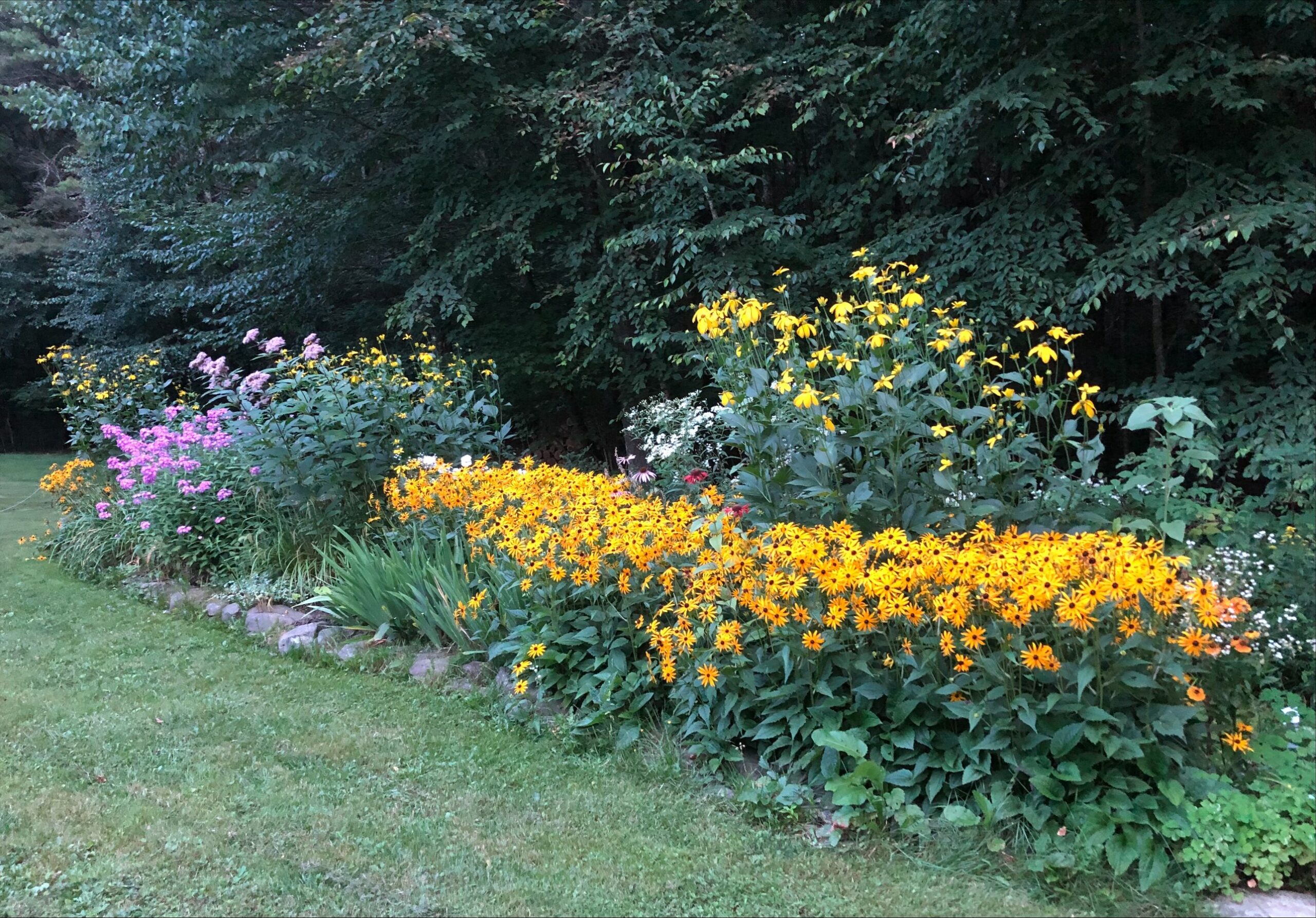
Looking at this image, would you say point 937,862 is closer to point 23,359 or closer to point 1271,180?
point 1271,180

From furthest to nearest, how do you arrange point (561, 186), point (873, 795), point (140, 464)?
point (561, 186) → point (140, 464) → point (873, 795)

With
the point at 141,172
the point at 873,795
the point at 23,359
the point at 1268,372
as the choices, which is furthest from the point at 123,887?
the point at 23,359

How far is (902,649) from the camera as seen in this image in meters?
2.69

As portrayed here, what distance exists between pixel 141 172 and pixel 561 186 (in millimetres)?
4690

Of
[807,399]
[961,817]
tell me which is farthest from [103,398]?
[961,817]

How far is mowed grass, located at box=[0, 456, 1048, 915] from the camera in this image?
2295 mm

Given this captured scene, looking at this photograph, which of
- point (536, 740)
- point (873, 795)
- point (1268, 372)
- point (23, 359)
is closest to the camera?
point (873, 795)

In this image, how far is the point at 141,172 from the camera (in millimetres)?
9078

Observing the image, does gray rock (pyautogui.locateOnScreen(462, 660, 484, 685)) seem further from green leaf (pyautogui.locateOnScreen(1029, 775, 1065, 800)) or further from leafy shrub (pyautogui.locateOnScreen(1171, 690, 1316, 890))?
leafy shrub (pyautogui.locateOnScreen(1171, 690, 1316, 890))

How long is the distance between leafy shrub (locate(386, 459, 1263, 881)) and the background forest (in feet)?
6.49

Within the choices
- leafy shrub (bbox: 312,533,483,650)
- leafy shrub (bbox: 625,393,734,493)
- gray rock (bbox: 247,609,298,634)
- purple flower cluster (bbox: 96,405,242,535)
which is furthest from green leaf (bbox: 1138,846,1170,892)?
purple flower cluster (bbox: 96,405,242,535)

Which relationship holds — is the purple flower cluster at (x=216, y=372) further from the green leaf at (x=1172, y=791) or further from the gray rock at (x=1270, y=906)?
the gray rock at (x=1270, y=906)

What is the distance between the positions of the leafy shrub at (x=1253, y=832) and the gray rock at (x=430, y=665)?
2916mm

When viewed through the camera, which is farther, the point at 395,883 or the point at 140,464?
the point at 140,464
